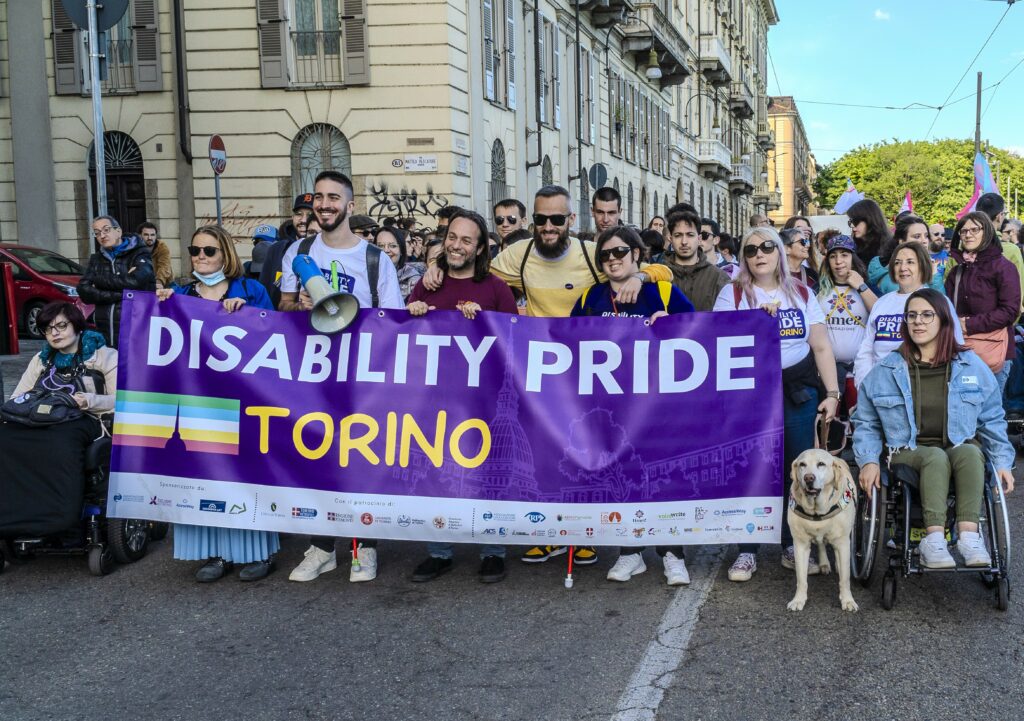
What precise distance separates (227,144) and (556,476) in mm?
16290

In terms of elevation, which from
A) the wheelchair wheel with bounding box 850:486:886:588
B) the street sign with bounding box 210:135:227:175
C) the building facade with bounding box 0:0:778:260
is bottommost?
the wheelchair wheel with bounding box 850:486:886:588

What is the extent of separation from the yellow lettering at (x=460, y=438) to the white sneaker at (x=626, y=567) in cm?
91

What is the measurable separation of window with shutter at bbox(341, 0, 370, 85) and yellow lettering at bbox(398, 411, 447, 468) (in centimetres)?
1530

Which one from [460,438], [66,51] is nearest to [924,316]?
[460,438]

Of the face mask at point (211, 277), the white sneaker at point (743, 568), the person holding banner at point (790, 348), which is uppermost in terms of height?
the face mask at point (211, 277)

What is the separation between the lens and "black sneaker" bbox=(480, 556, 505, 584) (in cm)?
588

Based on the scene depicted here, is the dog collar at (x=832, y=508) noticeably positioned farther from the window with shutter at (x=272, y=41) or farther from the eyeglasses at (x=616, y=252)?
the window with shutter at (x=272, y=41)

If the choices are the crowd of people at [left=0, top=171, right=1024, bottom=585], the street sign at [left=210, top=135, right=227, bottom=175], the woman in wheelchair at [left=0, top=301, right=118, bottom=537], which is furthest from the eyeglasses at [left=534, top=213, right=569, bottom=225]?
the street sign at [left=210, top=135, right=227, bottom=175]

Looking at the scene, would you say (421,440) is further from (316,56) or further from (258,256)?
(316,56)

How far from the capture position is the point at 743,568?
583 centimetres

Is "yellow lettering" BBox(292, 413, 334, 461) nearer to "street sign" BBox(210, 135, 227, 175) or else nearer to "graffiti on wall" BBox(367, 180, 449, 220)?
"street sign" BBox(210, 135, 227, 175)

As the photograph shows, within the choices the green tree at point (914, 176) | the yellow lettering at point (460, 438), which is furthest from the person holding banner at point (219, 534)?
the green tree at point (914, 176)

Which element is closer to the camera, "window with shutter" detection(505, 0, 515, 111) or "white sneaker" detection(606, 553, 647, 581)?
"white sneaker" detection(606, 553, 647, 581)

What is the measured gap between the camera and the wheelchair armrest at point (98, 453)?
20.4 feet
